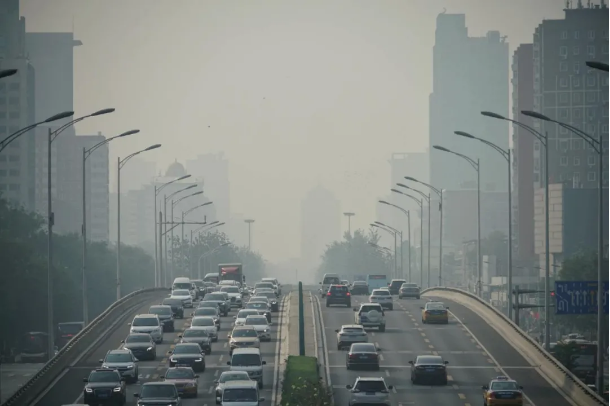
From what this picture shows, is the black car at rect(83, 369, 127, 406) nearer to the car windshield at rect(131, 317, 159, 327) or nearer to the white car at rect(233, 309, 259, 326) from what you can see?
the car windshield at rect(131, 317, 159, 327)

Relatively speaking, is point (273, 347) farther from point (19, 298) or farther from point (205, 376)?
point (19, 298)

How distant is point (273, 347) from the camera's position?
245 feet

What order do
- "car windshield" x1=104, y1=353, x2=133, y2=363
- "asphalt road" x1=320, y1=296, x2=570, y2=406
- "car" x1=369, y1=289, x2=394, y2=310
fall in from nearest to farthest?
"asphalt road" x1=320, y1=296, x2=570, y2=406, "car windshield" x1=104, y1=353, x2=133, y2=363, "car" x1=369, y1=289, x2=394, y2=310

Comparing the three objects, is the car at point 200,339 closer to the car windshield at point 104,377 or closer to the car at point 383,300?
the car windshield at point 104,377

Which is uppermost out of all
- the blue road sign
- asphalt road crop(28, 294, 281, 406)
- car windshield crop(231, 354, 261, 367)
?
the blue road sign

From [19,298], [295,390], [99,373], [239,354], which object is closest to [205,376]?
[239,354]

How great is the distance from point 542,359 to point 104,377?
73.5ft

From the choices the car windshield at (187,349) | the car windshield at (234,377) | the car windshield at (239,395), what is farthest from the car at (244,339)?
the car windshield at (239,395)

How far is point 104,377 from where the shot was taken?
54.2 m

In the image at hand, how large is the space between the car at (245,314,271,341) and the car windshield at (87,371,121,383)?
902 inches

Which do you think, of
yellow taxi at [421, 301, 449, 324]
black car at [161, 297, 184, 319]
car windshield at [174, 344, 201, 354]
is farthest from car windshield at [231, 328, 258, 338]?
black car at [161, 297, 184, 319]

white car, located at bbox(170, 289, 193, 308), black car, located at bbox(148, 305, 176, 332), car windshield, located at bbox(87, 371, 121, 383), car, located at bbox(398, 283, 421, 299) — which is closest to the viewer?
car windshield, located at bbox(87, 371, 121, 383)

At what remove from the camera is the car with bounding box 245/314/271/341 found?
7731cm

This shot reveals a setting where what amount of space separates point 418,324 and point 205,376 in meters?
26.8
